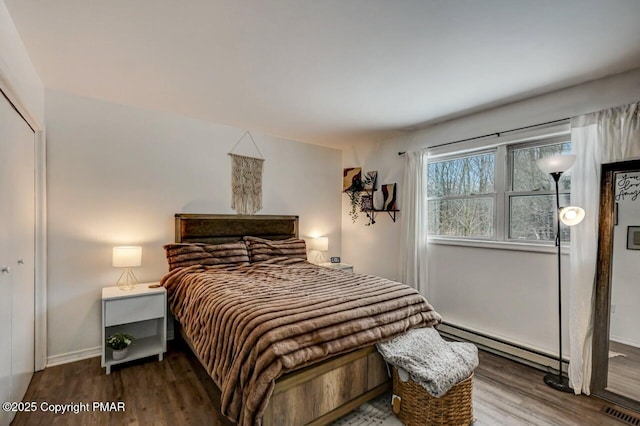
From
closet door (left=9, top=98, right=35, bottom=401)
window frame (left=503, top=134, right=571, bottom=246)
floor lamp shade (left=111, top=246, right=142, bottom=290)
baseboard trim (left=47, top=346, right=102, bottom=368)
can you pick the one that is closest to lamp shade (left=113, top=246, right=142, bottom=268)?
floor lamp shade (left=111, top=246, right=142, bottom=290)

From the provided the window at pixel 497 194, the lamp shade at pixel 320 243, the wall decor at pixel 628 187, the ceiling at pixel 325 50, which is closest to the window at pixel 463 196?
the window at pixel 497 194

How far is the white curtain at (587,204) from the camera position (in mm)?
2332

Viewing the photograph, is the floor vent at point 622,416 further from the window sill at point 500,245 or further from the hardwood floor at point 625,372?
the window sill at point 500,245

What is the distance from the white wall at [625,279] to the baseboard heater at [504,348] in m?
0.56

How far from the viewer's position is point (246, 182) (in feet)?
13.3

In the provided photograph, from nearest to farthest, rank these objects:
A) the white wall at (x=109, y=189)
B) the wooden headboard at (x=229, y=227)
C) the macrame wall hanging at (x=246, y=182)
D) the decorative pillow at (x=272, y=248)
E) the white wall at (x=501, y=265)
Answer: the white wall at (x=501, y=265) < the white wall at (x=109, y=189) < the wooden headboard at (x=229, y=227) < the decorative pillow at (x=272, y=248) < the macrame wall hanging at (x=246, y=182)

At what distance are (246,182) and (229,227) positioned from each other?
650mm

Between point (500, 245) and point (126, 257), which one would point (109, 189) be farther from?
point (500, 245)

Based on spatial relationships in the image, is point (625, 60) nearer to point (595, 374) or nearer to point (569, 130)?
point (569, 130)

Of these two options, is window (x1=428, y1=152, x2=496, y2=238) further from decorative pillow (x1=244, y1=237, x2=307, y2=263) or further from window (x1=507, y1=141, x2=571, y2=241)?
decorative pillow (x1=244, y1=237, x2=307, y2=263)

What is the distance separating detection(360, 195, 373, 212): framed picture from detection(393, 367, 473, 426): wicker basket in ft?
9.25

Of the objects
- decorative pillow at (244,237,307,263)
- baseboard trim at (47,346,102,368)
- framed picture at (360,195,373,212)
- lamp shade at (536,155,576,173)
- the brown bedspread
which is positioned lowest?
baseboard trim at (47,346,102,368)

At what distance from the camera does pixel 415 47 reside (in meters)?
2.07

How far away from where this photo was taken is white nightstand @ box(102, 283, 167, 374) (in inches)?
104
